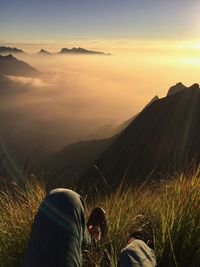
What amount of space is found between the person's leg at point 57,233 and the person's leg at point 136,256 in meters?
0.42

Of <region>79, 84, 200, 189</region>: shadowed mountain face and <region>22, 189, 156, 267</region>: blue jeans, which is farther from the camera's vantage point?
<region>79, 84, 200, 189</region>: shadowed mountain face

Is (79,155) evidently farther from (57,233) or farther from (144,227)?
(57,233)

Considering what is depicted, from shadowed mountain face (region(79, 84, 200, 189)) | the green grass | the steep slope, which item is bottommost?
the steep slope

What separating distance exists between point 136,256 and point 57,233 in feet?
1.99

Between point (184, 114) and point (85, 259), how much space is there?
9028 centimetres

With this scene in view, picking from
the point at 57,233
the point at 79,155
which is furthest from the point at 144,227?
the point at 79,155

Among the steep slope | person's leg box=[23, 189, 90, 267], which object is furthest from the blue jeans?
the steep slope

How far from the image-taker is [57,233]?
3.02 meters

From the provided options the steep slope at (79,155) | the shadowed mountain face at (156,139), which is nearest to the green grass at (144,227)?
the shadowed mountain face at (156,139)

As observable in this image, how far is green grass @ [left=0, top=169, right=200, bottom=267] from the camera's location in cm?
322

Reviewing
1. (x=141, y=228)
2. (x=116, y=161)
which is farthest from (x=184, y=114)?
(x=141, y=228)

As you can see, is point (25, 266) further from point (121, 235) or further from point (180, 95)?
point (180, 95)

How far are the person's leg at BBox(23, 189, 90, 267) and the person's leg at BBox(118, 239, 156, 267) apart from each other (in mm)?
419

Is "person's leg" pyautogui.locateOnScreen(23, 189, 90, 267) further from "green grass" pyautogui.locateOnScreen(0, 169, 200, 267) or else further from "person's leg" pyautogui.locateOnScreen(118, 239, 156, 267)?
"person's leg" pyautogui.locateOnScreen(118, 239, 156, 267)
